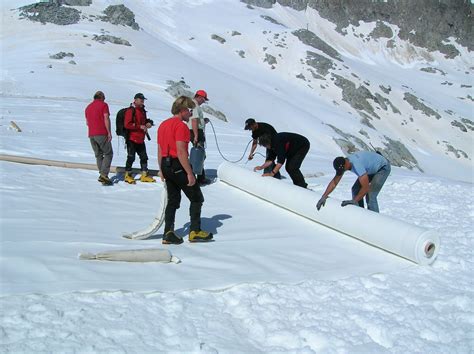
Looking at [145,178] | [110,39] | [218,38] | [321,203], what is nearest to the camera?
[321,203]

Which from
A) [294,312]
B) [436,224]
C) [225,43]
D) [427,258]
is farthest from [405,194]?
[225,43]

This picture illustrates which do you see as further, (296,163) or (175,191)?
(296,163)

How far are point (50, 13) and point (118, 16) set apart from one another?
6141 mm

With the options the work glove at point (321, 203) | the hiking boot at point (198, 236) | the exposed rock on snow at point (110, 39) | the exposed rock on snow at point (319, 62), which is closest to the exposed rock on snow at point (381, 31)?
the exposed rock on snow at point (319, 62)

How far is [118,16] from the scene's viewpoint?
156ft

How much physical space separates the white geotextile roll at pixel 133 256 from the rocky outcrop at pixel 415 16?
8264 cm

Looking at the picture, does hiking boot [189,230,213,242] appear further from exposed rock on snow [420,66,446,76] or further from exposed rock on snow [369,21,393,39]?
exposed rock on snow [369,21,393,39]

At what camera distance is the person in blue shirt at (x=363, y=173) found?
7172mm

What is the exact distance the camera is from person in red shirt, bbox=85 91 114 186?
30.8 feet

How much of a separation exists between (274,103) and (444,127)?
23644mm

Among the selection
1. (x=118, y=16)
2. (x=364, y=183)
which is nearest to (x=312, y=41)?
(x=118, y=16)

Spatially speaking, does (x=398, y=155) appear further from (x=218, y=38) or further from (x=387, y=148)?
(x=218, y=38)

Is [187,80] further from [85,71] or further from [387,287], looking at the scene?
[387,287]

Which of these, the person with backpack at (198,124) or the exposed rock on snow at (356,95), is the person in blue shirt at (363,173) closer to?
the person with backpack at (198,124)
